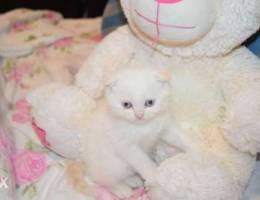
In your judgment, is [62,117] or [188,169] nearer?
[188,169]

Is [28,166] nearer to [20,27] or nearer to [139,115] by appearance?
[139,115]

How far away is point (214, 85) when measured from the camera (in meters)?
0.95

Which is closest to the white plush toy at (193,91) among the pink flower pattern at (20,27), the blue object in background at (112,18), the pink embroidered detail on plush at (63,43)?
the blue object in background at (112,18)

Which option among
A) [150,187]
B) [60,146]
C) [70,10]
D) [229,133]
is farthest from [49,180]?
[70,10]

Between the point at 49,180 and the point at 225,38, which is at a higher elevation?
the point at 225,38

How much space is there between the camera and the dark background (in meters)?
1.68

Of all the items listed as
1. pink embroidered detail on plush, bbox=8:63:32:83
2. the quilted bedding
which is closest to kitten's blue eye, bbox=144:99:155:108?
the quilted bedding

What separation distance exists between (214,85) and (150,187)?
9.7 inches

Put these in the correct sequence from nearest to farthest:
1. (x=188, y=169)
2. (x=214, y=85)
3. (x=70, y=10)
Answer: (x=188, y=169) → (x=214, y=85) → (x=70, y=10)

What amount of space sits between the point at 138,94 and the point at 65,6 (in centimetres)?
99

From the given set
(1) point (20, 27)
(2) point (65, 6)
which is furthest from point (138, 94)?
(2) point (65, 6)

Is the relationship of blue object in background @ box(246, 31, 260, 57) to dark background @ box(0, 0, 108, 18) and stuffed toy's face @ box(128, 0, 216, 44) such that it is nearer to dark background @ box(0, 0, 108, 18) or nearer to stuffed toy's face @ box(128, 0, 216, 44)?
stuffed toy's face @ box(128, 0, 216, 44)

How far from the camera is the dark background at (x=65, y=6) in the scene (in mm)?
1681

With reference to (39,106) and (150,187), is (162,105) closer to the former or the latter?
(150,187)
